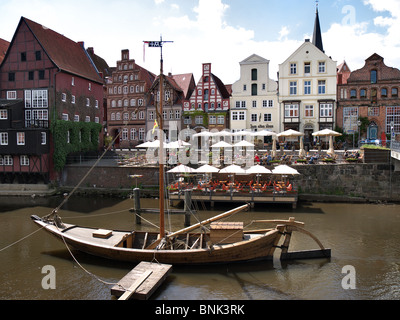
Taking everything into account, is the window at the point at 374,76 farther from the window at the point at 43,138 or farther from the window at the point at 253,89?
the window at the point at 43,138

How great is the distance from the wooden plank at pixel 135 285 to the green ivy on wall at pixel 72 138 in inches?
1012

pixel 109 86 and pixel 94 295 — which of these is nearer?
pixel 94 295

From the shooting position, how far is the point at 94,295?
1270 centimetres

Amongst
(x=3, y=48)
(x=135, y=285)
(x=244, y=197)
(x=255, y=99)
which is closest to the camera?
(x=135, y=285)

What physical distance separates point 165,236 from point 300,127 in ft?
110

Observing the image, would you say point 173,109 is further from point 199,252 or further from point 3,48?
point 199,252

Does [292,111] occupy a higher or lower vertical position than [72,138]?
higher

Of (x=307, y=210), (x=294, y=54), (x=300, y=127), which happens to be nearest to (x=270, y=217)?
(x=307, y=210)

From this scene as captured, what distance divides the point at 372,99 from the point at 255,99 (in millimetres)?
14273

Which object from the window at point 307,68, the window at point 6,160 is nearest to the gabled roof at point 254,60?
the window at point 307,68

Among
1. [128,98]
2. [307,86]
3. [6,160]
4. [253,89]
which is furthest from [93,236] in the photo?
[128,98]

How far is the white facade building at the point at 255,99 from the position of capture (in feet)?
151

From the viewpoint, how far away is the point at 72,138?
38250 millimetres

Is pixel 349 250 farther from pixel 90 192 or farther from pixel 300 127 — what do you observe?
pixel 300 127
